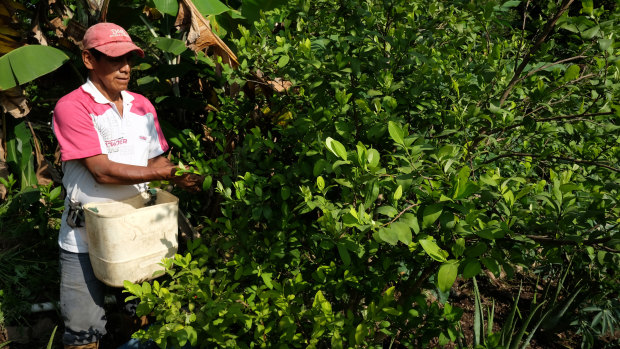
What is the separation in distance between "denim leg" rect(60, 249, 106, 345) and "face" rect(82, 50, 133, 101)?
80 centimetres

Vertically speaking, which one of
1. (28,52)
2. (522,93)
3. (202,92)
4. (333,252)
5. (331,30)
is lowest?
(202,92)

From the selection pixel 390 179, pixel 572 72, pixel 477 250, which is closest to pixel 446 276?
pixel 477 250

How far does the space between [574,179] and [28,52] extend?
340 cm

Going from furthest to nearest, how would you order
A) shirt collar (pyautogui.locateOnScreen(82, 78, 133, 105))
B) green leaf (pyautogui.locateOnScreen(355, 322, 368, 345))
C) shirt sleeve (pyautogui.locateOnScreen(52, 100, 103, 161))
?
shirt collar (pyautogui.locateOnScreen(82, 78, 133, 105)), shirt sleeve (pyautogui.locateOnScreen(52, 100, 103, 161)), green leaf (pyautogui.locateOnScreen(355, 322, 368, 345))

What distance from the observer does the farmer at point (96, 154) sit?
1.93 metres

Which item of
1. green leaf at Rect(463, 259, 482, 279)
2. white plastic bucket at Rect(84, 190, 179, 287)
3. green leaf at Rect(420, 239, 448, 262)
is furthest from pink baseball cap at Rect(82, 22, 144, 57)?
green leaf at Rect(463, 259, 482, 279)

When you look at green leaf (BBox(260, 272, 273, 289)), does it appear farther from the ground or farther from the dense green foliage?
the ground

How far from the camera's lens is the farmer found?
1928mm

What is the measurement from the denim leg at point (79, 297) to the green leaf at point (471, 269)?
177cm

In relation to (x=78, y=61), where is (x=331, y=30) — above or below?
above

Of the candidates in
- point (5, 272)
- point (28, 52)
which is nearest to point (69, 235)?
point (5, 272)

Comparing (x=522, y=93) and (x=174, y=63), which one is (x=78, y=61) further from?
(x=522, y=93)

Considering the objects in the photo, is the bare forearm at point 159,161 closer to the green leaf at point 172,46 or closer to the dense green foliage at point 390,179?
the dense green foliage at point 390,179

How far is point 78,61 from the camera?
12.2 feet
